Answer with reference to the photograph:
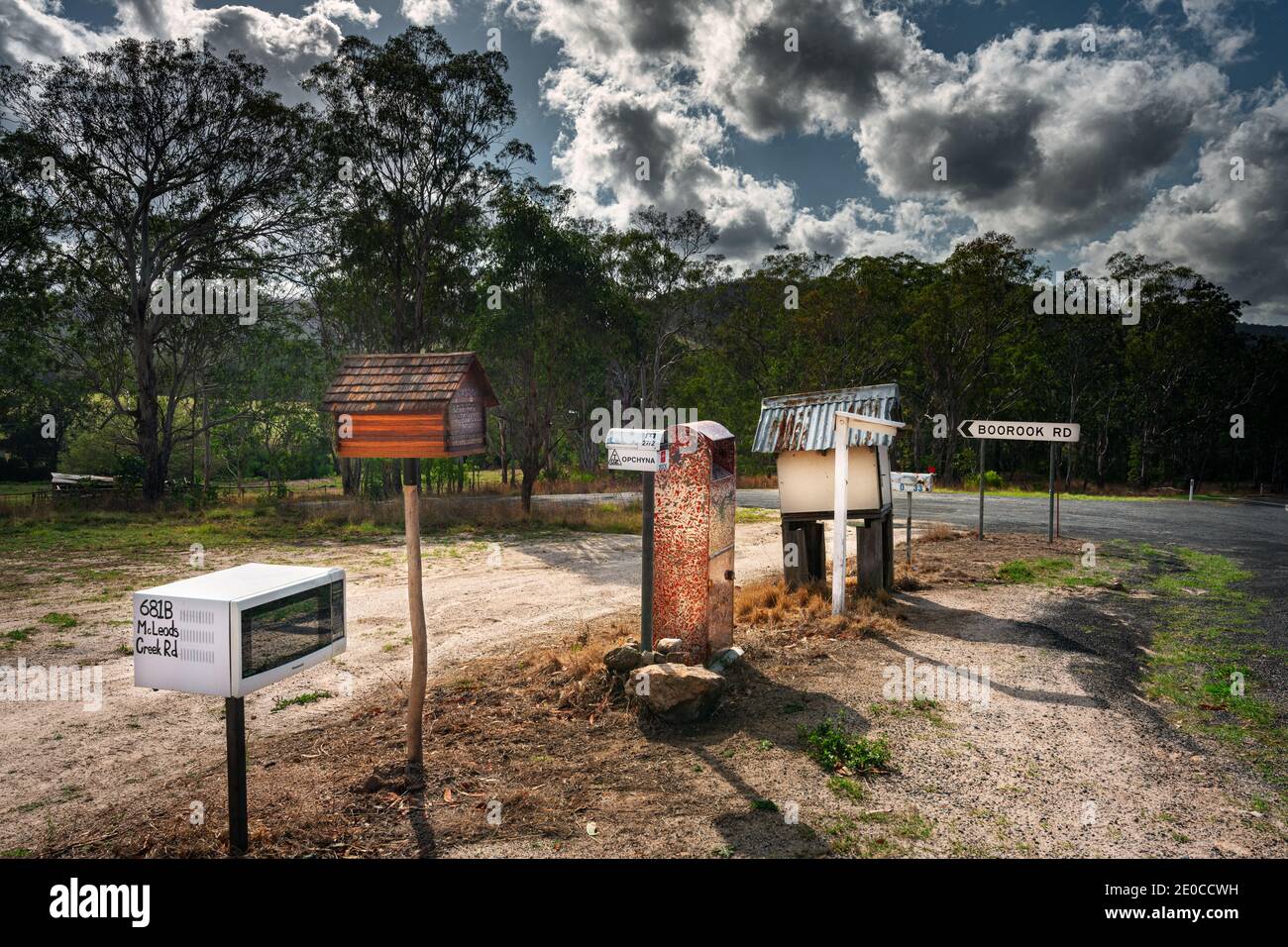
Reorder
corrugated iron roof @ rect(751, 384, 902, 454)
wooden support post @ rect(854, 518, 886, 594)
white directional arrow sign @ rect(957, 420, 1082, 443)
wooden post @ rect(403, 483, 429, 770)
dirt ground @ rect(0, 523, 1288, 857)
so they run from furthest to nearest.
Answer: white directional arrow sign @ rect(957, 420, 1082, 443)
wooden support post @ rect(854, 518, 886, 594)
corrugated iron roof @ rect(751, 384, 902, 454)
wooden post @ rect(403, 483, 429, 770)
dirt ground @ rect(0, 523, 1288, 857)

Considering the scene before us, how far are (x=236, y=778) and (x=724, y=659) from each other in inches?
184

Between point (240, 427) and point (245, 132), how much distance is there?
2604 centimetres

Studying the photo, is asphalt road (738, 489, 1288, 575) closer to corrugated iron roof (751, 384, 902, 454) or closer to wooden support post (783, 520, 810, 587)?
corrugated iron roof (751, 384, 902, 454)

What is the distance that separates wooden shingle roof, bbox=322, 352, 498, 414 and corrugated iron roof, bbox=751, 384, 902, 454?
588 centimetres

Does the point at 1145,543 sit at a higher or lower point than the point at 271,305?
lower

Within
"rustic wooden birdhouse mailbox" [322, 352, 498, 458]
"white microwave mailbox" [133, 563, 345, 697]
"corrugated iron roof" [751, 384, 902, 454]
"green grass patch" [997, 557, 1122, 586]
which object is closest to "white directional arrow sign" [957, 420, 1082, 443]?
"green grass patch" [997, 557, 1122, 586]

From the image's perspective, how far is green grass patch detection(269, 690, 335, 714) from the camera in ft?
22.8

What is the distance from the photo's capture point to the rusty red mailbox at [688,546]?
7348 mm

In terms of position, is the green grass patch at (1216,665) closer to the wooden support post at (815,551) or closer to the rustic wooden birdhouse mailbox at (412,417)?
the wooden support post at (815,551)

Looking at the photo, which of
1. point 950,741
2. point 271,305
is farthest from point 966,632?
point 271,305

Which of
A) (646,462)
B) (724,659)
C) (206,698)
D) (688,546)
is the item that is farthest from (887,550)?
(206,698)

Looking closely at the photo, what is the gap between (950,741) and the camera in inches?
229

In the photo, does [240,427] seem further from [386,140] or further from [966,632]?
[966,632]

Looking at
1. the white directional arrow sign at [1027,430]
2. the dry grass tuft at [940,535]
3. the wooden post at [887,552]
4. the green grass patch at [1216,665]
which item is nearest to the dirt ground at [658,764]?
the green grass patch at [1216,665]
